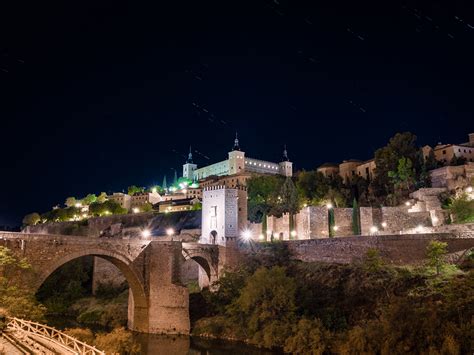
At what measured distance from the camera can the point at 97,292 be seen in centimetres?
4894

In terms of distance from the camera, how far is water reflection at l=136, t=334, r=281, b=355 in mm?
28031

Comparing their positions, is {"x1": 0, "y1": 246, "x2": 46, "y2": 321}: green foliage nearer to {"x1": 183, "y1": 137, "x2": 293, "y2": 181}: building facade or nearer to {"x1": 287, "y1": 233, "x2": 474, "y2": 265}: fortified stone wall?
{"x1": 287, "y1": 233, "x2": 474, "y2": 265}: fortified stone wall

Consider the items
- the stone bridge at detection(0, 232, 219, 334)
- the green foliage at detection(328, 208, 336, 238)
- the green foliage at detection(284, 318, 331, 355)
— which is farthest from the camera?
the green foliage at detection(328, 208, 336, 238)

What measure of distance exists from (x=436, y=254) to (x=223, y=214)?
21778 mm

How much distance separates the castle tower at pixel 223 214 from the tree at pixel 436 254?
19671 millimetres

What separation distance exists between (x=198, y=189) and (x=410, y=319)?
286 feet

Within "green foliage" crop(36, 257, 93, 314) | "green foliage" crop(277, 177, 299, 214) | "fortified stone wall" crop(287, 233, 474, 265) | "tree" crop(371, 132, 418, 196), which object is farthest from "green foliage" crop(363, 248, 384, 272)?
"green foliage" crop(36, 257, 93, 314)

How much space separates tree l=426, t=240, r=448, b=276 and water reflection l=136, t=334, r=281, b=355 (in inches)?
443

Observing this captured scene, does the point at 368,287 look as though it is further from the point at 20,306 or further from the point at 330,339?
the point at 20,306

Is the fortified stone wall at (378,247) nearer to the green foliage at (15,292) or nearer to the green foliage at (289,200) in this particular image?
the green foliage at (289,200)

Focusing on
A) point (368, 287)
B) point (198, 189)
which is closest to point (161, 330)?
point (368, 287)

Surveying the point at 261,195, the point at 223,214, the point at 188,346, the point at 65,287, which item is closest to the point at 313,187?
the point at 261,195

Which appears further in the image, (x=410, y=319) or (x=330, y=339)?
(x=330, y=339)

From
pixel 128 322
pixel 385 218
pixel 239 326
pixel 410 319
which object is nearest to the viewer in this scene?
pixel 410 319
